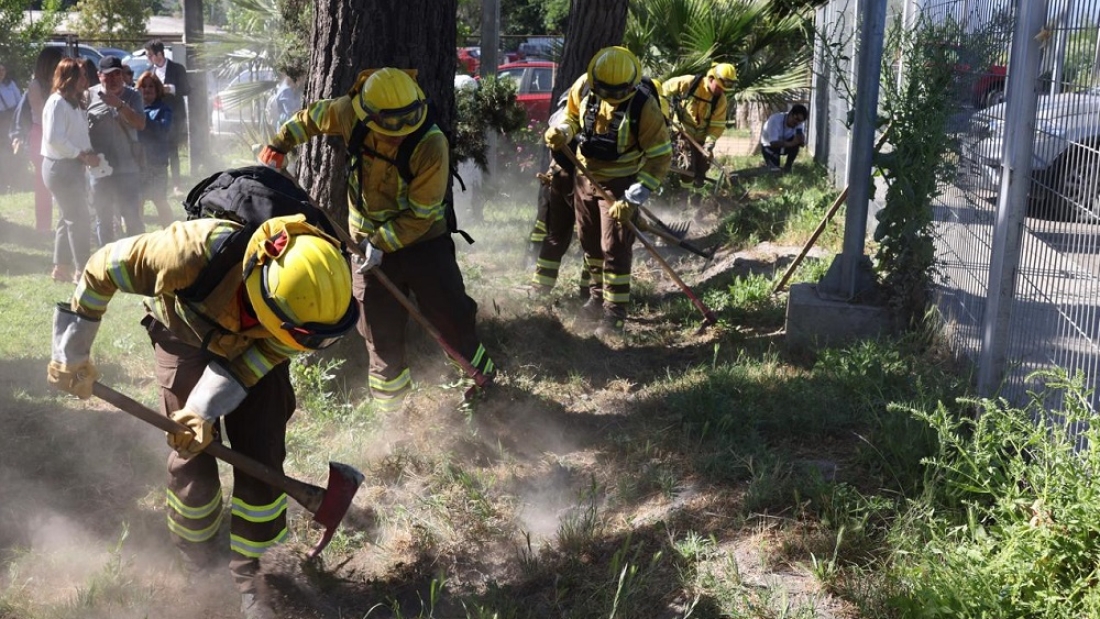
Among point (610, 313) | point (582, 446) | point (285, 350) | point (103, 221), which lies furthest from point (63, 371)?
point (103, 221)

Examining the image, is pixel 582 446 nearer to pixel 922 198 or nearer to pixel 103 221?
pixel 922 198

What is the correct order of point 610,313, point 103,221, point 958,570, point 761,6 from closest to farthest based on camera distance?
point 958,570, point 610,313, point 103,221, point 761,6

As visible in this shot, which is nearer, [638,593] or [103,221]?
[638,593]

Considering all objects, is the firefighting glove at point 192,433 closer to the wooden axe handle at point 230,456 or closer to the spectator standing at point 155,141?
the wooden axe handle at point 230,456

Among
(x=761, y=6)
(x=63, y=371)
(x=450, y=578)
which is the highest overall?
(x=761, y=6)

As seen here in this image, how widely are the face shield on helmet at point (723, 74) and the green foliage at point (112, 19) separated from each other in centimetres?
1605

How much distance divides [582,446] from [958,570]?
2.31m

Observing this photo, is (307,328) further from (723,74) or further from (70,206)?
(723,74)

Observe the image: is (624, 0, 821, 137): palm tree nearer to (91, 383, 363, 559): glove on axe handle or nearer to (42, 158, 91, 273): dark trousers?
(42, 158, 91, 273): dark trousers

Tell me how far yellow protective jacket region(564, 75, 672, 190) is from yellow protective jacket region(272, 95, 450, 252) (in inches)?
77.4

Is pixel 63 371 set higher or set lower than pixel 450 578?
higher

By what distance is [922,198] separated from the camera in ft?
19.0

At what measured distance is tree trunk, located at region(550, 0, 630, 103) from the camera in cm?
875

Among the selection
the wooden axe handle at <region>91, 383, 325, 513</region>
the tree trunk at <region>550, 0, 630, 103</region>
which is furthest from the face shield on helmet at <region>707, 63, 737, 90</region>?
the wooden axe handle at <region>91, 383, 325, 513</region>
